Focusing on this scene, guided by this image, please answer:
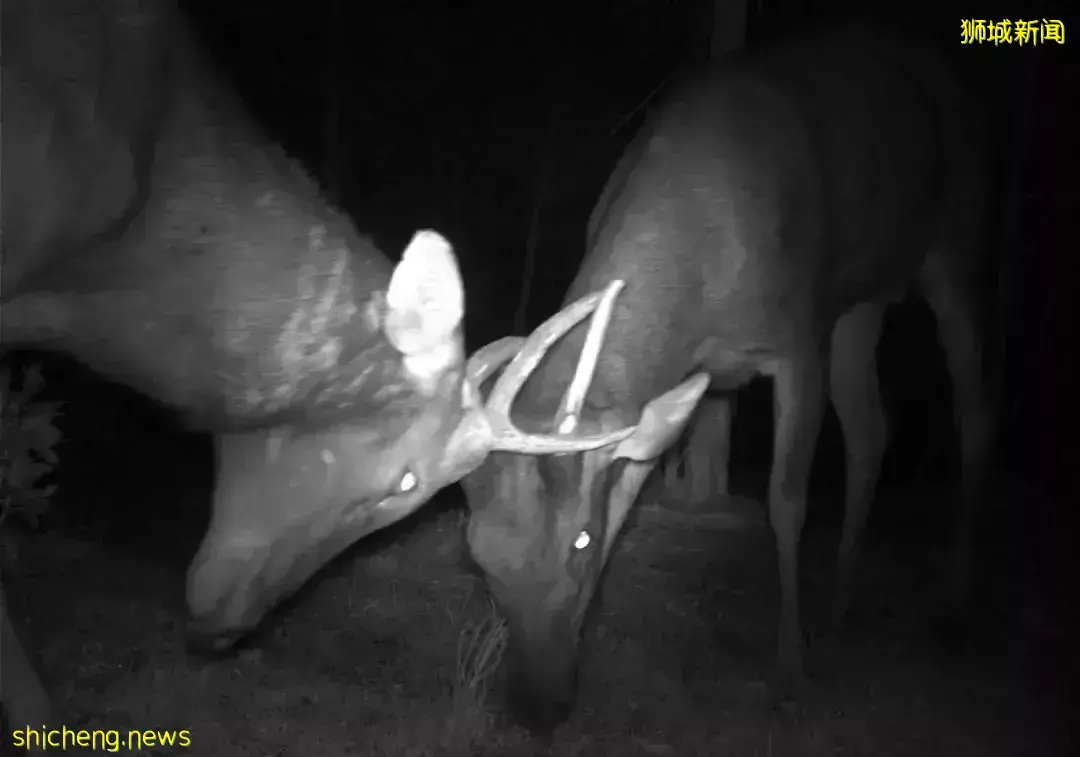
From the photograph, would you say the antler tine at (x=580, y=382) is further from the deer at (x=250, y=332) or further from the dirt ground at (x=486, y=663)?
the dirt ground at (x=486, y=663)

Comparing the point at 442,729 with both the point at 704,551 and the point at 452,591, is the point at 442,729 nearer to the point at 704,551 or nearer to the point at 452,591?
the point at 452,591

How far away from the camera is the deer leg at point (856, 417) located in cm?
156

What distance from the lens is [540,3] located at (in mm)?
1282

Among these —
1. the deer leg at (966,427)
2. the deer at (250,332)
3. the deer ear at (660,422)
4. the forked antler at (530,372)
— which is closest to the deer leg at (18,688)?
the deer at (250,332)

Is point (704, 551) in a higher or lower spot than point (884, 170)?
lower

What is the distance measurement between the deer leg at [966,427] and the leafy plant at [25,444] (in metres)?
1.22

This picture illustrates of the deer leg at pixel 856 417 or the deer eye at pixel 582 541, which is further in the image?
the deer leg at pixel 856 417

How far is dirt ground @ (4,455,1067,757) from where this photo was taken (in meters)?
1.25

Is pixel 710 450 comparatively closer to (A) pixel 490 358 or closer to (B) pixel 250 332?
(A) pixel 490 358

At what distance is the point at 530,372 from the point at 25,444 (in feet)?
2.12

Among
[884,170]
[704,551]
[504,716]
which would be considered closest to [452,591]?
[504,716]

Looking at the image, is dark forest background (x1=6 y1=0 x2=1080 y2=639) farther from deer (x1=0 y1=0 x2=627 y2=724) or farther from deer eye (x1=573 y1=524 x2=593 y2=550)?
deer eye (x1=573 y1=524 x2=593 y2=550)

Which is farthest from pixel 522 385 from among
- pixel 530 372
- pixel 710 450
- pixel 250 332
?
pixel 710 450

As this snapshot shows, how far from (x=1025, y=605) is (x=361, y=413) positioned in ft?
3.06
